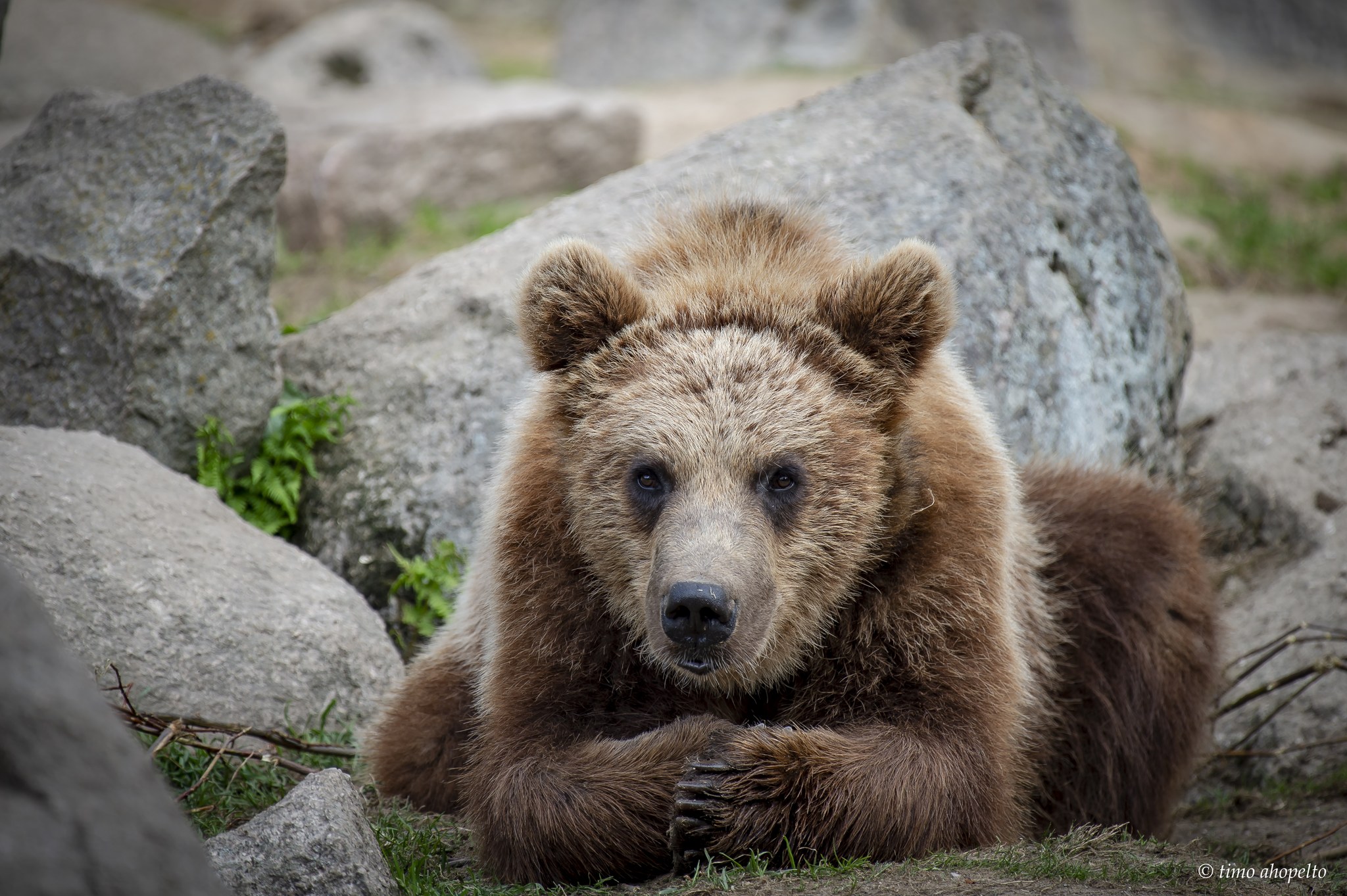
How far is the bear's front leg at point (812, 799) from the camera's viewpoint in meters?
3.43

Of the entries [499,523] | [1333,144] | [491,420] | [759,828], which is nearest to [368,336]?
[491,420]

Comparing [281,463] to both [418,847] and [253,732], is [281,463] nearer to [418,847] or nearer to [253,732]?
[253,732]

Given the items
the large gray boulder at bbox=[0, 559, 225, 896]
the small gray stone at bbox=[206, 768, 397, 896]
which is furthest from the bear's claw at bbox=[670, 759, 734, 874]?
the large gray boulder at bbox=[0, 559, 225, 896]

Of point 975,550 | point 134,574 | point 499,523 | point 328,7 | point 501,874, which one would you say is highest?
point 328,7

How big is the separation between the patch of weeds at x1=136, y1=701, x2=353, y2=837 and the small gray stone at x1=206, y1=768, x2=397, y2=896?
823 millimetres

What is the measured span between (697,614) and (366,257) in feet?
23.8

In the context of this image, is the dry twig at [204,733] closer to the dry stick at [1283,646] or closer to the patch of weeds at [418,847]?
the patch of weeds at [418,847]

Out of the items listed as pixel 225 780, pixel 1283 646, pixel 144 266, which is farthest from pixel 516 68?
pixel 225 780

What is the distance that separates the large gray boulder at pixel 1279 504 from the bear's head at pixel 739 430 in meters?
2.85

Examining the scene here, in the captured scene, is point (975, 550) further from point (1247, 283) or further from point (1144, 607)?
point (1247, 283)

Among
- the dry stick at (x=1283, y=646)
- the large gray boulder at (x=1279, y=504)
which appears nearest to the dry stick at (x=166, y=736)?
the dry stick at (x=1283, y=646)

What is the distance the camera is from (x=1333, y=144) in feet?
53.2

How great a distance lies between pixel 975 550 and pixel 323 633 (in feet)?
8.66

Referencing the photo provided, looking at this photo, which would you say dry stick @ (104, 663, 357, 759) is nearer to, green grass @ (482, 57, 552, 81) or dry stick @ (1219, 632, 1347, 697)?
dry stick @ (1219, 632, 1347, 697)
